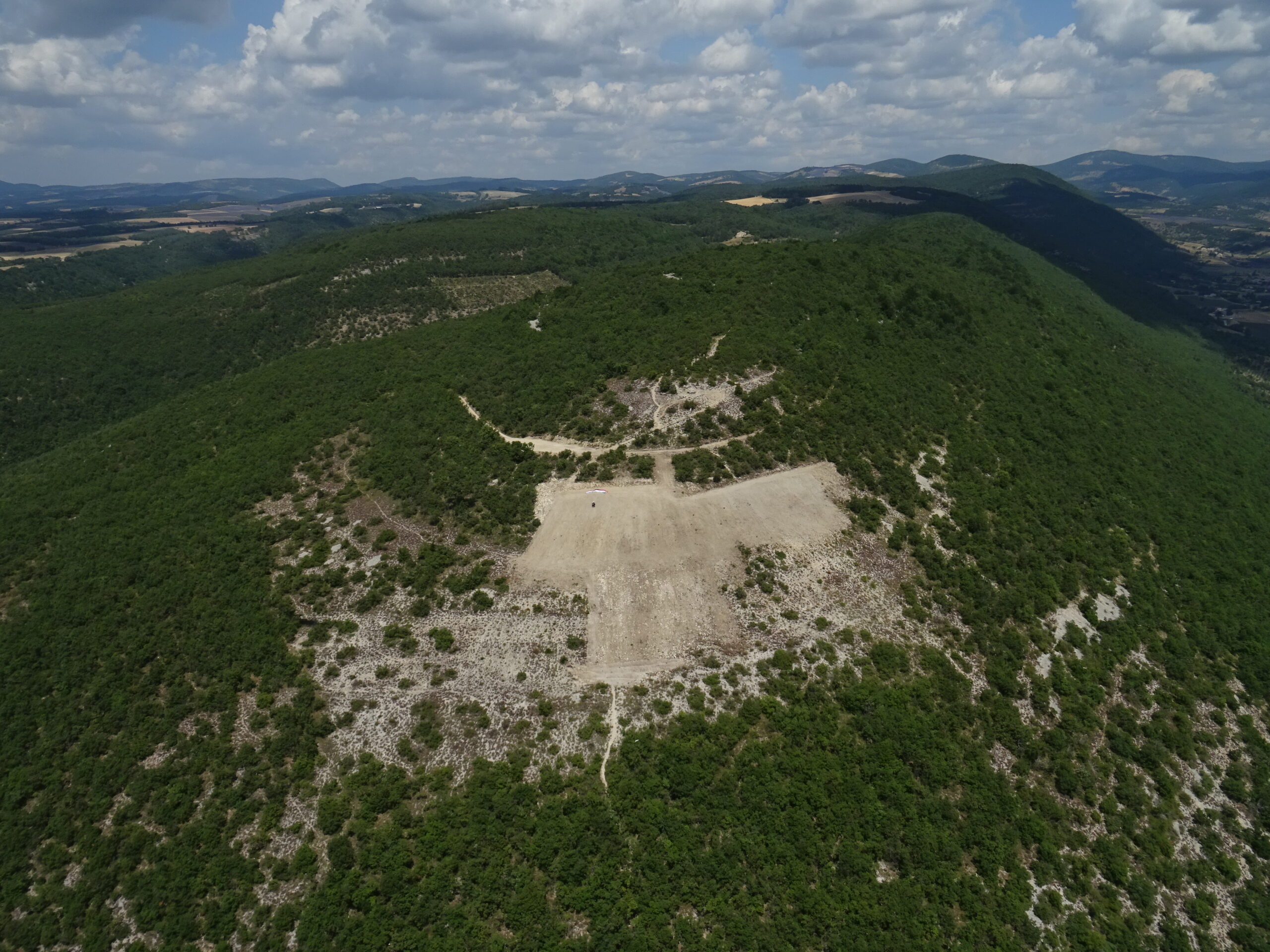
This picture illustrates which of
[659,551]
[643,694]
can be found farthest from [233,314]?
[643,694]

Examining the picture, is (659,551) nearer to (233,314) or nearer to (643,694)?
(643,694)

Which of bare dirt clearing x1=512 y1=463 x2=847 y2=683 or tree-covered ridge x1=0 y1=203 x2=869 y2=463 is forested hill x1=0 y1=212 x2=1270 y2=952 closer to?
bare dirt clearing x1=512 y1=463 x2=847 y2=683

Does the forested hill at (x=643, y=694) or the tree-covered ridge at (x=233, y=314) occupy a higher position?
the tree-covered ridge at (x=233, y=314)

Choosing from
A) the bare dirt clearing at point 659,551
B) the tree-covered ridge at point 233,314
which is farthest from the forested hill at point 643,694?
the tree-covered ridge at point 233,314

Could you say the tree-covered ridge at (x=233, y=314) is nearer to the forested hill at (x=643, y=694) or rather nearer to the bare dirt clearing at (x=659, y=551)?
the forested hill at (x=643, y=694)

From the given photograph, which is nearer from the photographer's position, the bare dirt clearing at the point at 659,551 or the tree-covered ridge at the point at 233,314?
the bare dirt clearing at the point at 659,551

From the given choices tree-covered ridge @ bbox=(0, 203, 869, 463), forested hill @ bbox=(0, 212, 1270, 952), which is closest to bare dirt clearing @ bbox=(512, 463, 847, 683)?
forested hill @ bbox=(0, 212, 1270, 952)

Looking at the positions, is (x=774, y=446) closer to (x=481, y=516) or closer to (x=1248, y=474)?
(x=481, y=516)

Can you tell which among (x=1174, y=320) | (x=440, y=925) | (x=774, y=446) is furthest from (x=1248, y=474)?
(x=1174, y=320)
